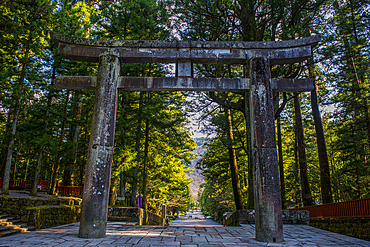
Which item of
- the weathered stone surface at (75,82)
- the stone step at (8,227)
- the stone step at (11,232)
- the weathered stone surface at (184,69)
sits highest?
the weathered stone surface at (184,69)

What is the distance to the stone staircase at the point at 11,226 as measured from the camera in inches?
274

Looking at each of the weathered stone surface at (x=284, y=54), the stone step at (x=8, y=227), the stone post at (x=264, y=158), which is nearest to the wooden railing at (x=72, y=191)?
the stone step at (x=8, y=227)

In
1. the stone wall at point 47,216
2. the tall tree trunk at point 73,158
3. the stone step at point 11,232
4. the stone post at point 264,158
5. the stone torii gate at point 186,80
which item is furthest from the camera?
the tall tree trunk at point 73,158

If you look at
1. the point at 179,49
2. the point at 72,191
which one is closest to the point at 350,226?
the point at 179,49

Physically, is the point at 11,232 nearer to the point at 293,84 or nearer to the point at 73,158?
the point at 73,158

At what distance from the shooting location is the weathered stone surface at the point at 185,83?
650 centimetres

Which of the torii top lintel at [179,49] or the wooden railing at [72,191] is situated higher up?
the torii top lintel at [179,49]

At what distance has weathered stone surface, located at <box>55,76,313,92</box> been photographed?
6.50 m

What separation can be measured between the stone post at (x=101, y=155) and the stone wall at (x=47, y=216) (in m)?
3.48

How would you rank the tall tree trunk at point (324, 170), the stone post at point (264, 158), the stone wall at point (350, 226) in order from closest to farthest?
the stone post at point (264, 158) < the stone wall at point (350, 226) < the tall tree trunk at point (324, 170)

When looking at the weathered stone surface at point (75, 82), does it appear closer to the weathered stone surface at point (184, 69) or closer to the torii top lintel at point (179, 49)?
the torii top lintel at point (179, 49)

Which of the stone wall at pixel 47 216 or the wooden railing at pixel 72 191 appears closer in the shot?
the stone wall at pixel 47 216

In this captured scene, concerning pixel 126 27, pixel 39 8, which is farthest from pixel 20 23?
pixel 126 27

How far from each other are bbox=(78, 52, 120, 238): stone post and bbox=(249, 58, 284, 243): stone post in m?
3.88
